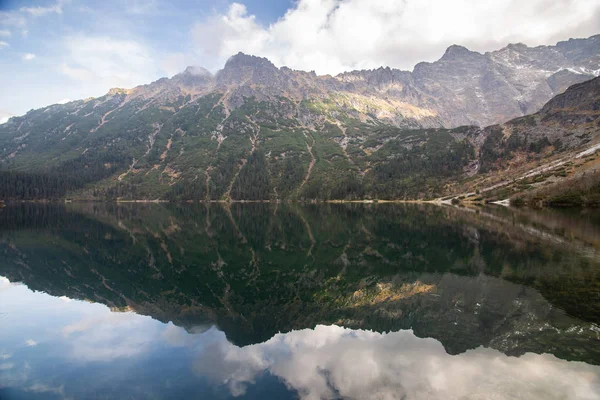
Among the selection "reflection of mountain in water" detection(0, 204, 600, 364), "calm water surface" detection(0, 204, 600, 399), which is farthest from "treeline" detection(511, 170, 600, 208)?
"calm water surface" detection(0, 204, 600, 399)

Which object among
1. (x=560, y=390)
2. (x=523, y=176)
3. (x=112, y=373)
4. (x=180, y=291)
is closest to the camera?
(x=560, y=390)

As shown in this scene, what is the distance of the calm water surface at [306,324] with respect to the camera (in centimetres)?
1437

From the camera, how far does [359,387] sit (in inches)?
552

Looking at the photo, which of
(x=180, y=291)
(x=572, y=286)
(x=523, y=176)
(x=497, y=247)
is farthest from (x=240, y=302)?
(x=523, y=176)

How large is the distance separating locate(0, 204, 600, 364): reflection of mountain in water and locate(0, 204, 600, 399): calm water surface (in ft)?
0.59

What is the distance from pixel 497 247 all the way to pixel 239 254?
112 ft

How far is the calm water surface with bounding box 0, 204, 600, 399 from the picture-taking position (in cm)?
1437

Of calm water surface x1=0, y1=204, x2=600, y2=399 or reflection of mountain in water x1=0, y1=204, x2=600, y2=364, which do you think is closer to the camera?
calm water surface x1=0, y1=204, x2=600, y2=399

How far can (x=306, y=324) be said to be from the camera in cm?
2177

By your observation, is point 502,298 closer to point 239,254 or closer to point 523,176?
point 239,254

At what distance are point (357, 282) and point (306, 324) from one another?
1131 cm

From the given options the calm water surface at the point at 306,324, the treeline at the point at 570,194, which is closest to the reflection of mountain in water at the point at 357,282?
the calm water surface at the point at 306,324

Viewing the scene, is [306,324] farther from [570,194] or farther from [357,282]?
[570,194]

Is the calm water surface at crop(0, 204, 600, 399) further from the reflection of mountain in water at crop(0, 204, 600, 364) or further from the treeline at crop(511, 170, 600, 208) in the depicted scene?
the treeline at crop(511, 170, 600, 208)
